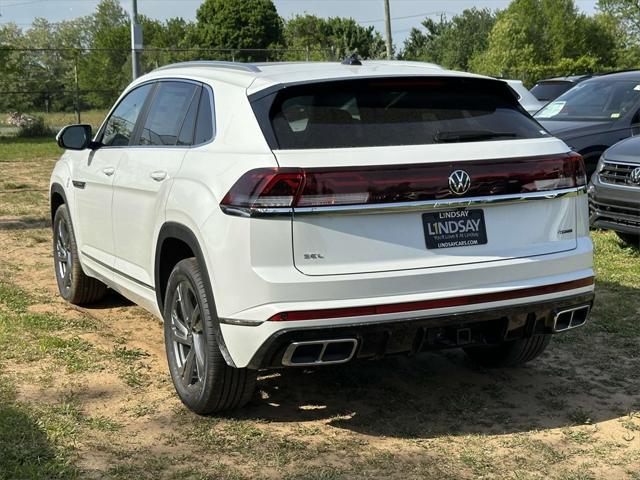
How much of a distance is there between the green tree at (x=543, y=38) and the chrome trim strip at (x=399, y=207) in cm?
5909

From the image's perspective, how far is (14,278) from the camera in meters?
7.41

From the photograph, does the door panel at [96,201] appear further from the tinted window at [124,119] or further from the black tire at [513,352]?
the black tire at [513,352]

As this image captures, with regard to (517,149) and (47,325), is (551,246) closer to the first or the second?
(517,149)

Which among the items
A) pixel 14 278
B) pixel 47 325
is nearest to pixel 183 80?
pixel 47 325

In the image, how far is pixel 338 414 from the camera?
429 cm

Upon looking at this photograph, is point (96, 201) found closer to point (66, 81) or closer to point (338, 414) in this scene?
point (338, 414)

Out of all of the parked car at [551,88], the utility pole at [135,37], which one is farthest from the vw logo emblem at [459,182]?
the utility pole at [135,37]

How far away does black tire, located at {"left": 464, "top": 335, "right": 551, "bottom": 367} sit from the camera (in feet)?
15.7

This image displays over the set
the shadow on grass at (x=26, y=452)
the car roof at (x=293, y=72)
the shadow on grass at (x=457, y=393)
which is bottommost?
the shadow on grass at (x=457, y=393)

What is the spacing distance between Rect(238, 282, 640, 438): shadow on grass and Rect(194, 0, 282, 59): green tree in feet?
266

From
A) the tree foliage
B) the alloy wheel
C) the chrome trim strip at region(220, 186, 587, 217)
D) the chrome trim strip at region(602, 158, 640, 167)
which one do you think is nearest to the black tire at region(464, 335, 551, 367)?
the chrome trim strip at region(220, 186, 587, 217)

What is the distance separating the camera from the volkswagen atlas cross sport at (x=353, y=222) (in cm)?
353

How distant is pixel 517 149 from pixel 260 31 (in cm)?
8402

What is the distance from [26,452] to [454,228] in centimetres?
213
